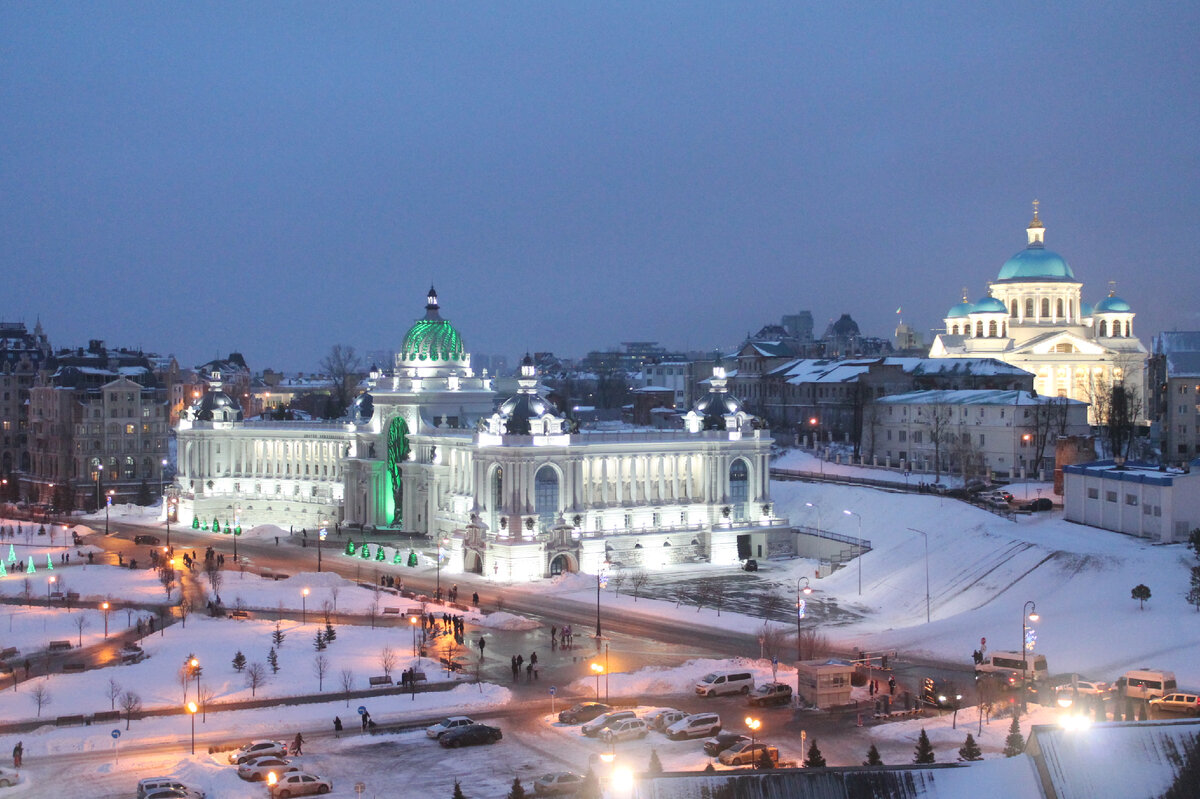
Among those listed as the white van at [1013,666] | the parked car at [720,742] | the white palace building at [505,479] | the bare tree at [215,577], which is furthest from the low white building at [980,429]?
the parked car at [720,742]

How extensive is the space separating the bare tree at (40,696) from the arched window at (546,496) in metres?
33.8

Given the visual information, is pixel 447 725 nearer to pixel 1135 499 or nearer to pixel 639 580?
pixel 639 580

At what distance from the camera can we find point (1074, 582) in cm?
6016

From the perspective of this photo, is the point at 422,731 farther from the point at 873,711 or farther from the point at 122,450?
the point at 122,450

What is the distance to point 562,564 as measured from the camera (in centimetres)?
7862

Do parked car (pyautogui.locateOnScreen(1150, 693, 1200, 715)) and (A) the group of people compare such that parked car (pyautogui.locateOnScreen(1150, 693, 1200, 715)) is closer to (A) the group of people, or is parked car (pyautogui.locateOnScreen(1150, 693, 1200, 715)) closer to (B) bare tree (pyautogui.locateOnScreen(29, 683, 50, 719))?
(A) the group of people

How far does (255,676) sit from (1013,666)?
87.9 feet

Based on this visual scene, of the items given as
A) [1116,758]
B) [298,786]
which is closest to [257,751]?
[298,786]

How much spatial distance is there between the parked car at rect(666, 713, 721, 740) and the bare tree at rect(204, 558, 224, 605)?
2969 cm

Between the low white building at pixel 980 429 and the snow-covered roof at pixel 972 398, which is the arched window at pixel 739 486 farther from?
the snow-covered roof at pixel 972 398

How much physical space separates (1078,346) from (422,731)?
288 feet

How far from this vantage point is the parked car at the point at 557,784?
3600 cm

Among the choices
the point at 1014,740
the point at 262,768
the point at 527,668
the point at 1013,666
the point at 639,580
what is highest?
the point at 639,580

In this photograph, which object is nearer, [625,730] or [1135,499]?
[625,730]
